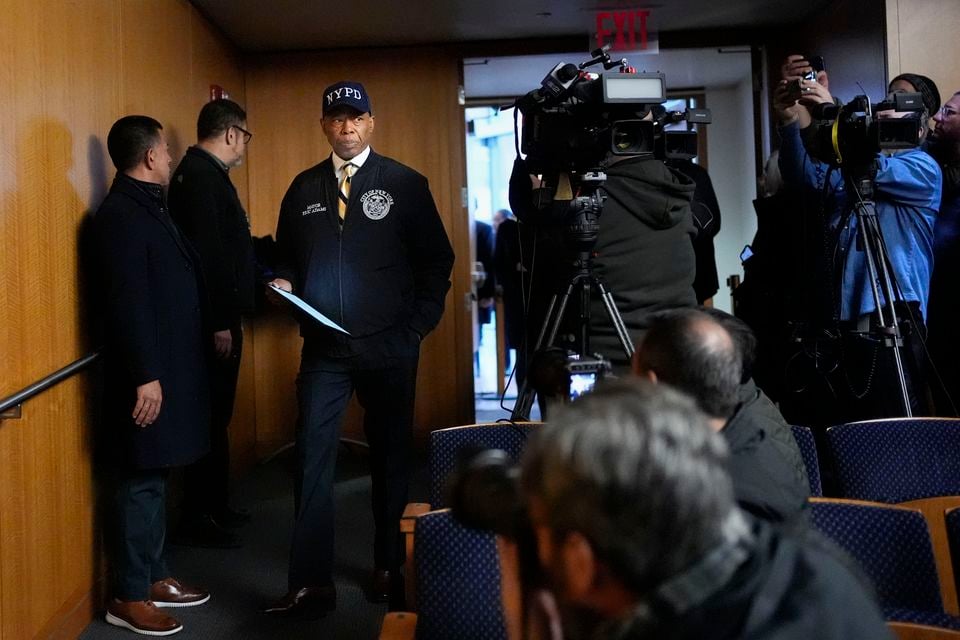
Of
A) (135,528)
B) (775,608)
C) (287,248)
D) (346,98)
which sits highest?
(346,98)

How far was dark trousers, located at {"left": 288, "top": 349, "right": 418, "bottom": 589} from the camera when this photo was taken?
272 centimetres

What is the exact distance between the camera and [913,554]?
1.54m

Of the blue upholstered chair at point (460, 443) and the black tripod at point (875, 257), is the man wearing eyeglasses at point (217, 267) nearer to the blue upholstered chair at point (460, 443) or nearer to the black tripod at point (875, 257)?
the blue upholstered chair at point (460, 443)

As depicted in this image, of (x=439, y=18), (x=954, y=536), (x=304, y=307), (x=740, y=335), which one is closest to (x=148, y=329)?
(x=304, y=307)

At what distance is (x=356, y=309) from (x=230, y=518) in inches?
55.5

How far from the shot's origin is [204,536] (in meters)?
3.51

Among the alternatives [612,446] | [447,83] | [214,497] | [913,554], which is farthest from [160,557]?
[447,83]

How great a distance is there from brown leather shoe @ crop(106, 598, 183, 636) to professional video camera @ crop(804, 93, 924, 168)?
238 cm

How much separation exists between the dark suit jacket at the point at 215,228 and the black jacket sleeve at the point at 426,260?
2.97 ft

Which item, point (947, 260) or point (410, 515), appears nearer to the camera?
point (410, 515)

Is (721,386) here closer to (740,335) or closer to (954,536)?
(740,335)

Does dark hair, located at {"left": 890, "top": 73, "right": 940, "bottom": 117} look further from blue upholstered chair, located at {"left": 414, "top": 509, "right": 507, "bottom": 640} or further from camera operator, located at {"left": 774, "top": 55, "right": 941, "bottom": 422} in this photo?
blue upholstered chair, located at {"left": 414, "top": 509, "right": 507, "bottom": 640}

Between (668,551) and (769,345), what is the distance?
9.95ft

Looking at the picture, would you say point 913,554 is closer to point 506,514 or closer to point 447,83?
point 506,514
